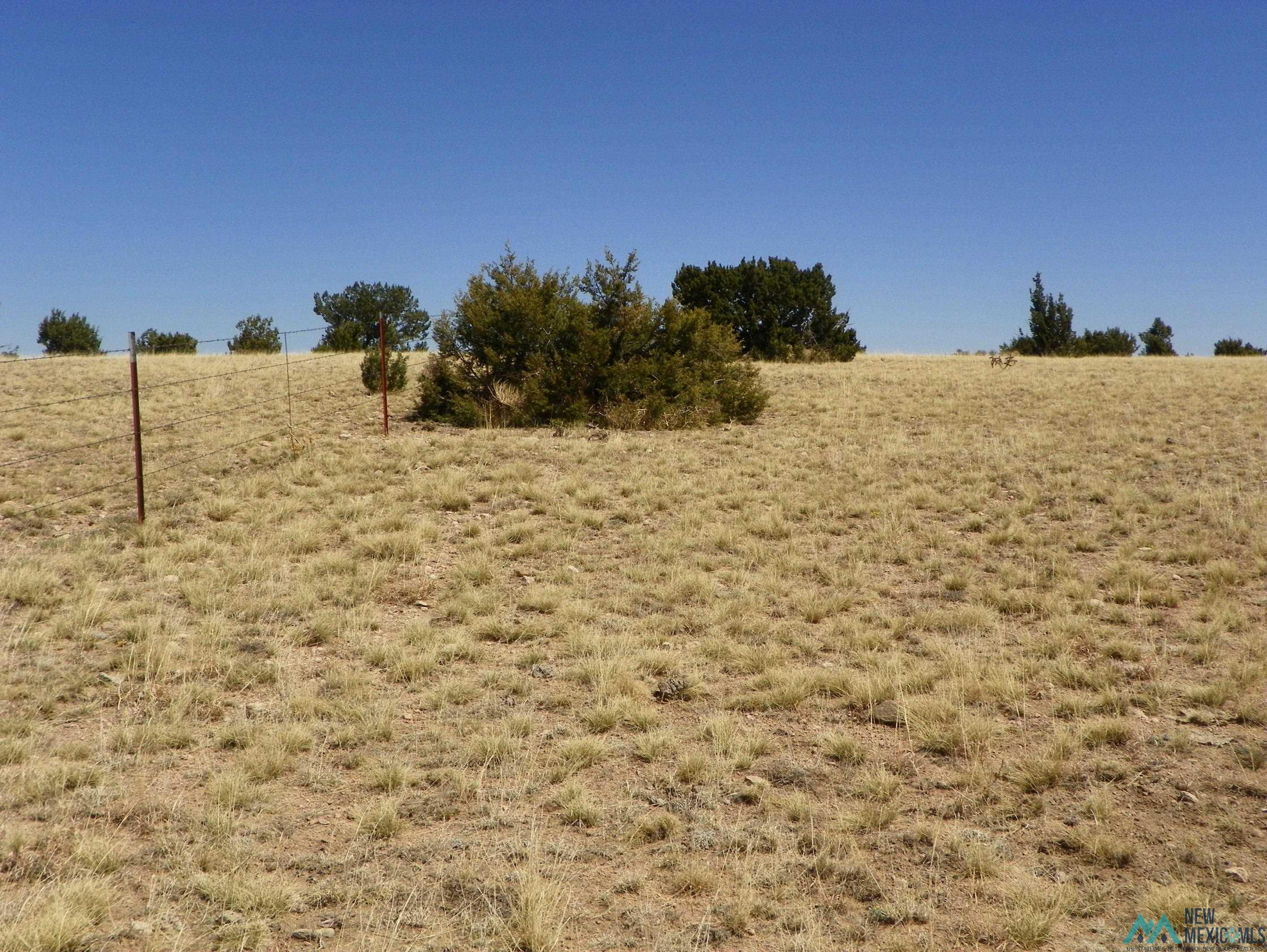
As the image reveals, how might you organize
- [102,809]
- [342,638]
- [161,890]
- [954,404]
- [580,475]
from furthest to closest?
[954,404] → [580,475] → [342,638] → [102,809] → [161,890]

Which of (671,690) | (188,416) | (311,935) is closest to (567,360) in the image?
(188,416)

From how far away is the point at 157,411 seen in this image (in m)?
17.1

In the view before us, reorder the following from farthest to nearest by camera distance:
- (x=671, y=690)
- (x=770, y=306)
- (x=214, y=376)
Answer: (x=770, y=306) < (x=214, y=376) < (x=671, y=690)

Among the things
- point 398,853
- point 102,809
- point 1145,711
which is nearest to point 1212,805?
point 1145,711

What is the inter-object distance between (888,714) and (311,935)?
12.2 ft

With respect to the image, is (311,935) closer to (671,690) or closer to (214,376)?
(671,690)

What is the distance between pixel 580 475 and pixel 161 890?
9093 millimetres

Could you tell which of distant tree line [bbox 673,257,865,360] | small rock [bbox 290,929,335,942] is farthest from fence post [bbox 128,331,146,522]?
distant tree line [bbox 673,257,865,360]

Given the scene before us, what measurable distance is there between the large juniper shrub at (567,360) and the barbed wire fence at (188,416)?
1.58 m

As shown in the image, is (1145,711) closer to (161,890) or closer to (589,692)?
(589,692)

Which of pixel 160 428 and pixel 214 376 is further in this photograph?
pixel 214 376

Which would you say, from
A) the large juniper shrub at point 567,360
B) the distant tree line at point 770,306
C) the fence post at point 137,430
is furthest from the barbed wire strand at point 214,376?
the distant tree line at point 770,306

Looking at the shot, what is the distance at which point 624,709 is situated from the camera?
5738mm

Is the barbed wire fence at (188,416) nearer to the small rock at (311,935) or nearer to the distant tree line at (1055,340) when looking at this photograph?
the small rock at (311,935)
